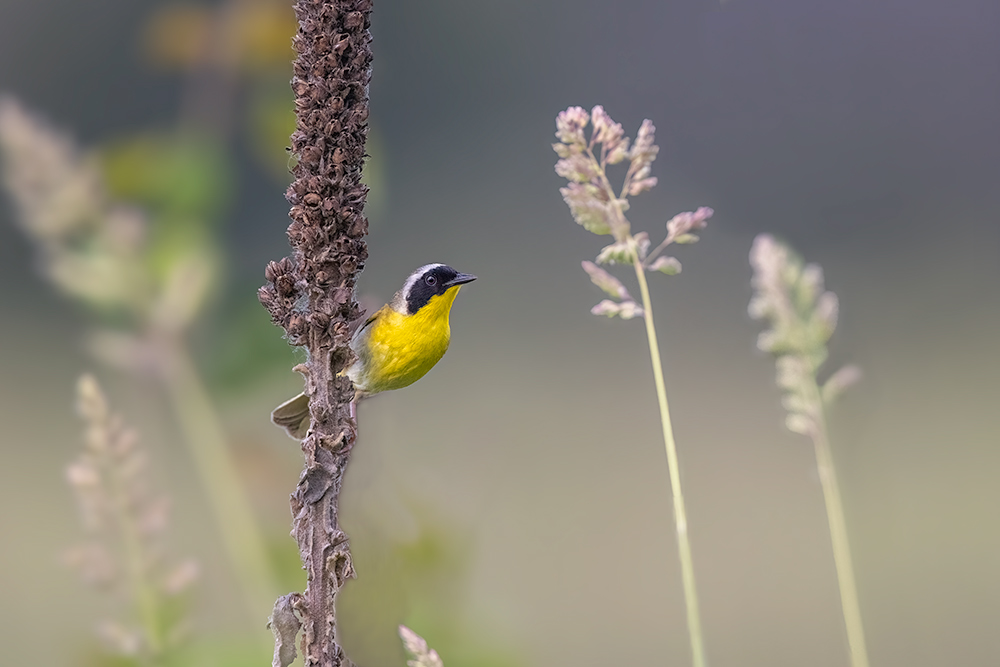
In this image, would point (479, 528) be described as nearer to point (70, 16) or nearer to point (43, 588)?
point (43, 588)

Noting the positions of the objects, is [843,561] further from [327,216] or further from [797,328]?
[327,216]

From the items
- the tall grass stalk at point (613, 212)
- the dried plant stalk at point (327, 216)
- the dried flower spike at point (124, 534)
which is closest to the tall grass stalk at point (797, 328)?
the tall grass stalk at point (613, 212)

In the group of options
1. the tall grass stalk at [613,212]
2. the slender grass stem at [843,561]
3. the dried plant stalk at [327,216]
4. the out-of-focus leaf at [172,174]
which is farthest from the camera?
the out-of-focus leaf at [172,174]

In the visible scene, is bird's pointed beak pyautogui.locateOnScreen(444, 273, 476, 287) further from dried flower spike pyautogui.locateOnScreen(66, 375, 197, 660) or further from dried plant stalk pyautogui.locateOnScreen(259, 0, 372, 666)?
dried flower spike pyautogui.locateOnScreen(66, 375, 197, 660)

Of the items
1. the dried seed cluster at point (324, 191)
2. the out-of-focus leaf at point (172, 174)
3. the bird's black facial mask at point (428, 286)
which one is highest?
the out-of-focus leaf at point (172, 174)

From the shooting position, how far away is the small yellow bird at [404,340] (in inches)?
20.3

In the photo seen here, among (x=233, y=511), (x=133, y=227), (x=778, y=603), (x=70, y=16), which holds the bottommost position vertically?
(x=778, y=603)

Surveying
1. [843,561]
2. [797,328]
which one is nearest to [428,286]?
[797,328]

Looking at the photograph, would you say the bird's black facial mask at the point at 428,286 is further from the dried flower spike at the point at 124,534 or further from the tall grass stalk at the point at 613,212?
the dried flower spike at the point at 124,534

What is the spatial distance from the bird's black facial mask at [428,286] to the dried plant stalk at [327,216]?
0.16m

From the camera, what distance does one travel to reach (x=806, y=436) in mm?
812

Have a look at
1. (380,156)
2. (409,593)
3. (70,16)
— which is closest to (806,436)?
(409,593)

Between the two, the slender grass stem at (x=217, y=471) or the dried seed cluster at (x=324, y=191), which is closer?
the dried seed cluster at (x=324, y=191)

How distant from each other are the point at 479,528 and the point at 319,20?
573 mm
